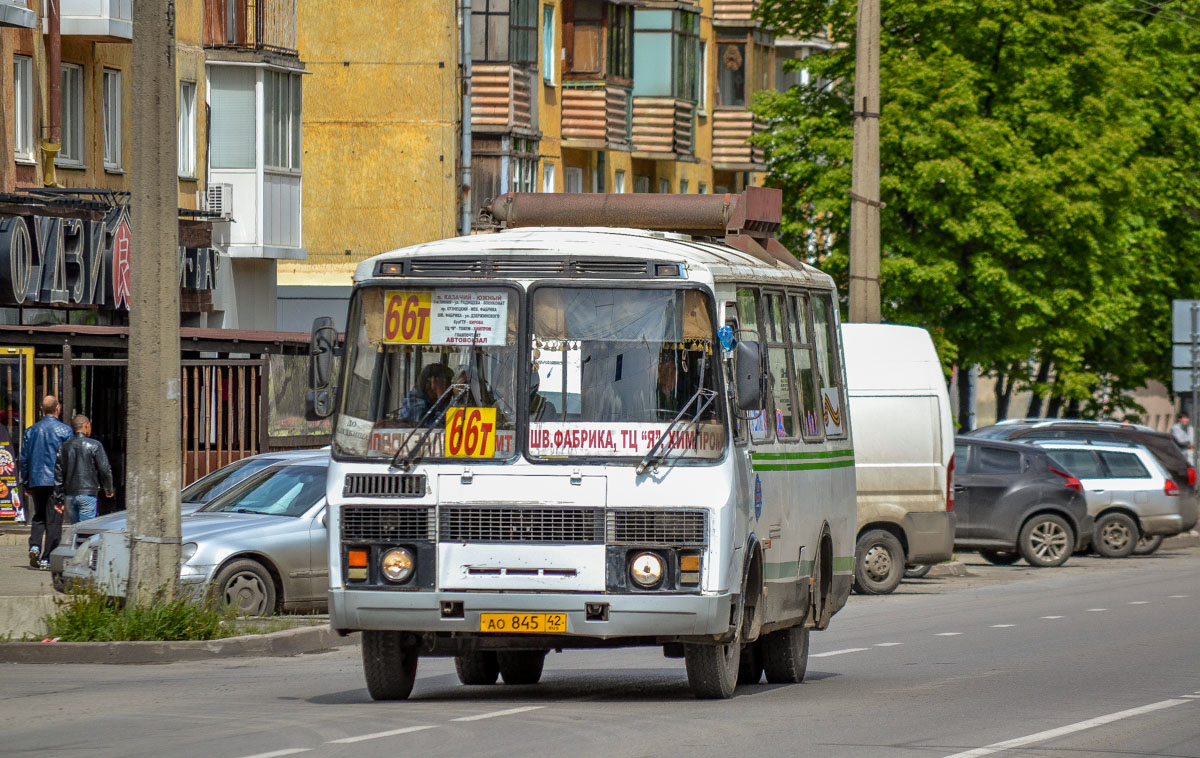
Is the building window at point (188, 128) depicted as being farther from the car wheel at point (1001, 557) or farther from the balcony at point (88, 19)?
the car wheel at point (1001, 557)

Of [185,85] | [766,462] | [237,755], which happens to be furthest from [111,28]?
[237,755]

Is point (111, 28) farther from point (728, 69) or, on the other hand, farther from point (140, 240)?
point (728, 69)

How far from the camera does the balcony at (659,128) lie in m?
57.6

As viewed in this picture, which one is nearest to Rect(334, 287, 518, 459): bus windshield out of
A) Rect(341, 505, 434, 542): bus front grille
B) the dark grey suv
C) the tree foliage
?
Rect(341, 505, 434, 542): bus front grille

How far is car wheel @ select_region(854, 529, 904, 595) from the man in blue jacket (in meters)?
8.41

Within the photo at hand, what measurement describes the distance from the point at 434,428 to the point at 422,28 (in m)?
35.9

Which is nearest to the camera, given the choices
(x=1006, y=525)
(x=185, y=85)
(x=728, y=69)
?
(x=1006, y=525)

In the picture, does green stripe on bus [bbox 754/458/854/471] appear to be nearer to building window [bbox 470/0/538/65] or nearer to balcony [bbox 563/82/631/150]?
building window [bbox 470/0/538/65]

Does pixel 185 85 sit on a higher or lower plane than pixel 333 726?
higher

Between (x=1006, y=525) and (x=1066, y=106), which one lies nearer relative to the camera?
(x=1006, y=525)

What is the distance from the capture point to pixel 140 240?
55.4ft

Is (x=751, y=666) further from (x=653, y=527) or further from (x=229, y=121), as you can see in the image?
(x=229, y=121)

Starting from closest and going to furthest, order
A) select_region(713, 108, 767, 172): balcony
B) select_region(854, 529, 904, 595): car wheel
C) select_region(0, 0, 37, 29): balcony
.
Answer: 1. select_region(854, 529, 904, 595): car wheel
2. select_region(0, 0, 37, 29): balcony
3. select_region(713, 108, 767, 172): balcony

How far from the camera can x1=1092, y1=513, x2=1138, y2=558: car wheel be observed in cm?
3325
